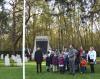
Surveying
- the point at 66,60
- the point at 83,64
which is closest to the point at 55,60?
the point at 66,60

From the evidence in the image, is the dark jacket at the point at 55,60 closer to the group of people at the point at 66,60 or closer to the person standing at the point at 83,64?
the group of people at the point at 66,60

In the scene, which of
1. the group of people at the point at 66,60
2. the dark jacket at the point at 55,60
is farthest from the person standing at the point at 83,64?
the dark jacket at the point at 55,60

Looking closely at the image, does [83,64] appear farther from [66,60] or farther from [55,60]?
[55,60]

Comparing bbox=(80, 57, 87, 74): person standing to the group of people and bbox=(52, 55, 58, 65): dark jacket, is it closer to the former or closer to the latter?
the group of people

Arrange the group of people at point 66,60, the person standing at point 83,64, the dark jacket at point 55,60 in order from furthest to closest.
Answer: the dark jacket at point 55,60, the group of people at point 66,60, the person standing at point 83,64

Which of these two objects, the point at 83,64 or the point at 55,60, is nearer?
the point at 83,64

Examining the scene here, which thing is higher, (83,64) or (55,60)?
(55,60)

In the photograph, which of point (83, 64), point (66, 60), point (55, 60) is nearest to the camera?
point (83, 64)

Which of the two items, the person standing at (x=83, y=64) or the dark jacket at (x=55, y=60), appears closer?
the person standing at (x=83, y=64)

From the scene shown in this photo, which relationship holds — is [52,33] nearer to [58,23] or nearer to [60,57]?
[58,23]

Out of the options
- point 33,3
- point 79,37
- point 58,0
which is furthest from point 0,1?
point 79,37

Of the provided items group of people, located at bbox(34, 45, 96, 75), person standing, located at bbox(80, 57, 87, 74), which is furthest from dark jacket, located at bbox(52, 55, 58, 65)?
person standing, located at bbox(80, 57, 87, 74)

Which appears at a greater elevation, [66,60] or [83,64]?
[66,60]

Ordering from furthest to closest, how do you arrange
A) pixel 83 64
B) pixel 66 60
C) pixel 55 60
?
pixel 55 60 < pixel 66 60 < pixel 83 64
